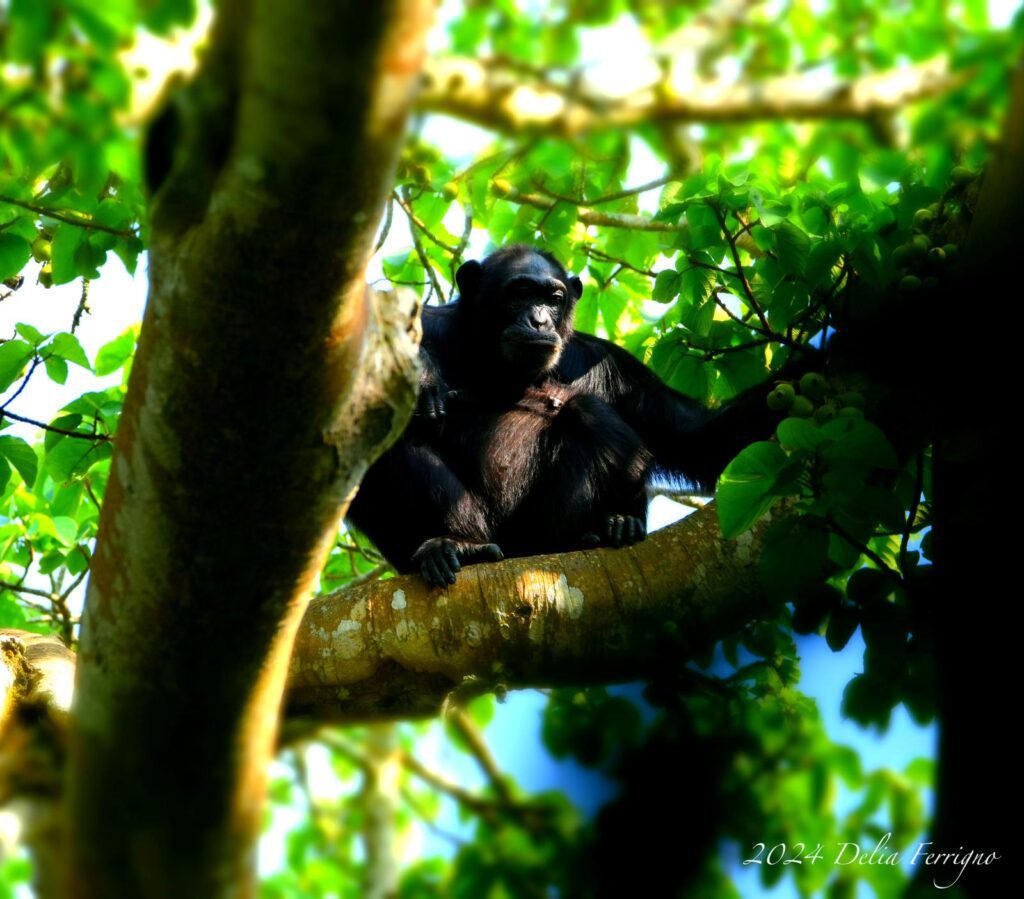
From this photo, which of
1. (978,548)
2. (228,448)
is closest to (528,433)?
(978,548)

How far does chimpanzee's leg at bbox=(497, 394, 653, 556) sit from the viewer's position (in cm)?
627

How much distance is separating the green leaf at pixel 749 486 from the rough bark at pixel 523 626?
0.89 metres

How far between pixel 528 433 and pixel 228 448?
4.23 m

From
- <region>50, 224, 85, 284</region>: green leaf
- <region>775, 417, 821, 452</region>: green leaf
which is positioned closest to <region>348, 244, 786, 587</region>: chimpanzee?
<region>50, 224, 85, 284</region>: green leaf

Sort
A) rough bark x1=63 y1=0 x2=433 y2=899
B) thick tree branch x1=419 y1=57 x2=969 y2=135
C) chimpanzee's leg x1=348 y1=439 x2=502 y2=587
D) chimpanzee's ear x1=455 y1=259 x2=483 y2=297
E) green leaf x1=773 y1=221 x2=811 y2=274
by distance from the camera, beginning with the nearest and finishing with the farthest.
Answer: thick tree branch x1=419 y1=57 x2=969 y2=135 → rough bark x1=63 y1=0 x2=433 y2=899 → green leaf x1=773 y1=221 x2=811 y2=274 → chimpanzee's leg x1=348 y1=439 x2=502 y2=587 → chimpanzee's ear x1=455 y1=259 x2=483 y2=297

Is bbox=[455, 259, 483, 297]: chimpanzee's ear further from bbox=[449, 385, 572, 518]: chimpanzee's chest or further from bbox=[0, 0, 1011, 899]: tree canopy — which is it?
bbox=[0, 0, 1011, 899]: tree canopy

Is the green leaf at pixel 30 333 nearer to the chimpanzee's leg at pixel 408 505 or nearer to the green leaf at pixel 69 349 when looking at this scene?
the green leaf at pixel 69 349

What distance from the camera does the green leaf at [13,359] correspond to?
4.88 m

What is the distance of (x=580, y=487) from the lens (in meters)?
6.29

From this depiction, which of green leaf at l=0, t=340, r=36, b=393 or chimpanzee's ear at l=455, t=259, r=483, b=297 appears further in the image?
chimpanzee's ear at l=455, t=259, r=483, b=297

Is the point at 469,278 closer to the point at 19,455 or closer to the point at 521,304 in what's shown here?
the point at 521,304

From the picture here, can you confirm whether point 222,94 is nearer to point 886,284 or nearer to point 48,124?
point 48,124

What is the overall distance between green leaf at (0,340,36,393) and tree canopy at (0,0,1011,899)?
5cm

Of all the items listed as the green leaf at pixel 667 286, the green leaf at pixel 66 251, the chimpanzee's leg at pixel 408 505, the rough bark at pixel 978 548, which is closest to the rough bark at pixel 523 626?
the rough bark at pixel 978 548
